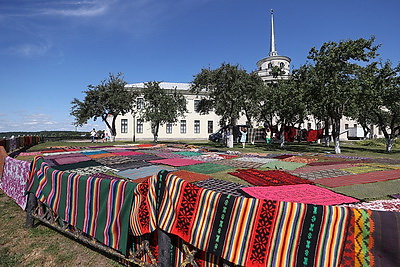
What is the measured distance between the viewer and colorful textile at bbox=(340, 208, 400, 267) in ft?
5.69

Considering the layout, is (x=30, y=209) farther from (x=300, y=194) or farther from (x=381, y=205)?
(x=381, y=205)

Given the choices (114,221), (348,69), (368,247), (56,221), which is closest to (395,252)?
(368,247)

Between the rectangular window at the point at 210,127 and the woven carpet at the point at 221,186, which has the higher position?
the rectangular window at the point at 210,127

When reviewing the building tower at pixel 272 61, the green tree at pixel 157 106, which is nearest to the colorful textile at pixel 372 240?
the green tree at pixel 157 106

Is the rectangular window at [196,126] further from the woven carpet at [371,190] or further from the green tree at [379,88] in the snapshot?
the woven carpet at [371,190]

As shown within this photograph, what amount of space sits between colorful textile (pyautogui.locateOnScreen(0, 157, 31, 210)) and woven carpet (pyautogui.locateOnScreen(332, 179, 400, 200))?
7.79 m

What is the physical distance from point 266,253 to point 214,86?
19823 mm

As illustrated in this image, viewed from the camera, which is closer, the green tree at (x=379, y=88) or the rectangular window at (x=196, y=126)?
the green tree at (x=379, y=88)

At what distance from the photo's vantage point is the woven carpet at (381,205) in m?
4.64

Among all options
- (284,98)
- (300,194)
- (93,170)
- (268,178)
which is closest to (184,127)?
(284,98)

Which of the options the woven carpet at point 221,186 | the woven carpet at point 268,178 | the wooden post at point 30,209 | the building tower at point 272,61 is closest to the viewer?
the wooden post at point 30,209

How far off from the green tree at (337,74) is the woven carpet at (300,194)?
11575 millimetres

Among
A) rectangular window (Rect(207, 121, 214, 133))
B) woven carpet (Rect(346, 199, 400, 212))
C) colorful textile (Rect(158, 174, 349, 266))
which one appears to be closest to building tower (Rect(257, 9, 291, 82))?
rectangular window (Rect(207, 121, 214, 133))

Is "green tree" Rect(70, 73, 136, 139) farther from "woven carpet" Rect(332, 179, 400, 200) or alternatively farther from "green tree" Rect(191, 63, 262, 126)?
"woven carpet" Rect(332, 179, 400, 200)
